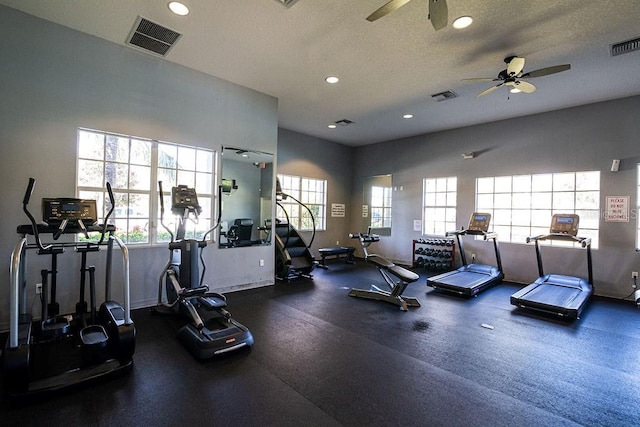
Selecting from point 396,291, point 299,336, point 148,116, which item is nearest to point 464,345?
point 396,291

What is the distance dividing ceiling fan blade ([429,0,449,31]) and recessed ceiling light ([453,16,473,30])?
789 millimetres

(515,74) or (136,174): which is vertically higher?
(515,74)

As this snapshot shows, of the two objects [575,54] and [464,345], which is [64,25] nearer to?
[464,345]

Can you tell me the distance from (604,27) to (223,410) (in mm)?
5364

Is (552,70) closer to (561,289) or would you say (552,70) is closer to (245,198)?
(561,289)

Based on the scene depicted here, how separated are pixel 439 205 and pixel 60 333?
7630 mm

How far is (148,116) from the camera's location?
13.9ft

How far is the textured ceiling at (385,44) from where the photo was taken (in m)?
3.14

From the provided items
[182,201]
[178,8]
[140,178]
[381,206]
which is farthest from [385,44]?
[381,206]

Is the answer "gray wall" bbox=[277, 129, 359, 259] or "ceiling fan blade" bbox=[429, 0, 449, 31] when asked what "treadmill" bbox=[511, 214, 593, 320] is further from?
"gray wall" bbox=[277, 129, 359, 259]

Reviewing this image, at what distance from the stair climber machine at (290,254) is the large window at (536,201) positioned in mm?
4312

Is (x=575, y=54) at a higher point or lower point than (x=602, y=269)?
A: higher

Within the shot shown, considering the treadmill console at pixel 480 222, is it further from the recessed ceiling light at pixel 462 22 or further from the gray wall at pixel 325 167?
the recessed ceiling light at pixel 462 22

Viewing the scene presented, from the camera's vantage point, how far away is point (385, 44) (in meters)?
3.75
